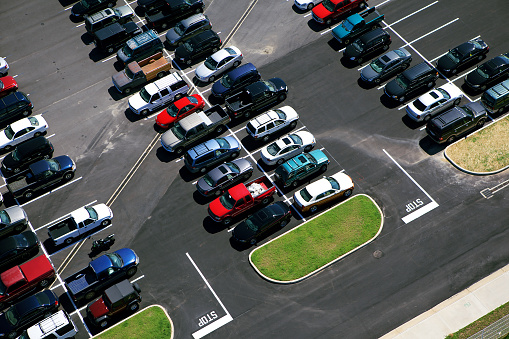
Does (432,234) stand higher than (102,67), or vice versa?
(102,67)

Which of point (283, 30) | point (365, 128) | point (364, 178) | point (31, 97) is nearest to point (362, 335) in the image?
point (364, 178)

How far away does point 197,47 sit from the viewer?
201 feet

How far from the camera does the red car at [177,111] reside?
56.0 meters

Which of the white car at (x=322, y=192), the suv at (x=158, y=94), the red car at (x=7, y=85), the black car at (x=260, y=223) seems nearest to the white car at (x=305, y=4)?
the suv at (x=158, y=94)

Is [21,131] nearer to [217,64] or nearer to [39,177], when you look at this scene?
[39,177]

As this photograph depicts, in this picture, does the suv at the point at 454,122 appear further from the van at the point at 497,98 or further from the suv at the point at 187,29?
the suv at the point at 187,29

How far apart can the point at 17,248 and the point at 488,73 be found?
4274cm

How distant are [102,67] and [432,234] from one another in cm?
3590

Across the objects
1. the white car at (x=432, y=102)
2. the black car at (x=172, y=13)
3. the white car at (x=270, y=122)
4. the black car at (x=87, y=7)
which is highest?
the black car at (x=87, y=7)

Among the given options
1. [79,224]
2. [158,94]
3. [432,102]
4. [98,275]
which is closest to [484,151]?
[432,102]

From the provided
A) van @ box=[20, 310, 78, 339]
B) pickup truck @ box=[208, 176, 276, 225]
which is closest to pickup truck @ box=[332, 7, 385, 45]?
pickup truck @ box=[208, 176, 276, 225]

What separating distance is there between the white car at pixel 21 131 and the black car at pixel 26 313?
55.7ft

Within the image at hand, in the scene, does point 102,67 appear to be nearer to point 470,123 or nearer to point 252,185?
point 252,185

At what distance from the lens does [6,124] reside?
58.2 m
